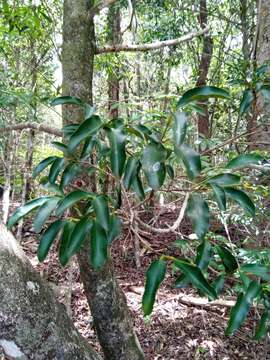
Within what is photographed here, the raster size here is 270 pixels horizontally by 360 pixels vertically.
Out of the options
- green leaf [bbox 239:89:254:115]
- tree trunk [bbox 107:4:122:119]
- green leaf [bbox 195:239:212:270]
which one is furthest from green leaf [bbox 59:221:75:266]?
tree trunk [bbox 107:4:122:119]

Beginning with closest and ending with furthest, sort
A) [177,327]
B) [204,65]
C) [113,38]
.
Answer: [177,327]
[113,38]
[204,65]

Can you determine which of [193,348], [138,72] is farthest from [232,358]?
[138,72]

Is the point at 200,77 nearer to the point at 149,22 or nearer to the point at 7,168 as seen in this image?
the point at 149,22

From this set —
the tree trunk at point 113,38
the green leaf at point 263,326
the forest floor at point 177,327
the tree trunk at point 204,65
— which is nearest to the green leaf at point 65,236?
the green leaf at point 263,326

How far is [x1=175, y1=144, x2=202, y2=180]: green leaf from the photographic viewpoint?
0.82 metres

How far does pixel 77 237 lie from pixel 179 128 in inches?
14.2

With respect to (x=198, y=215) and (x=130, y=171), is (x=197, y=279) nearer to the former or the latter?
(x=198, y=215)

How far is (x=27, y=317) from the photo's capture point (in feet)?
3.20

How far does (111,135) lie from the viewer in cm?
86

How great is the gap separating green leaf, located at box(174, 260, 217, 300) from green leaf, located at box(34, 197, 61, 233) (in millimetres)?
365

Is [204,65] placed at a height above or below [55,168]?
above

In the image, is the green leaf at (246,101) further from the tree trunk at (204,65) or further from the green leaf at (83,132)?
the tree trunk at (204,65)

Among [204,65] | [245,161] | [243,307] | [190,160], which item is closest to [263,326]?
[243,307]

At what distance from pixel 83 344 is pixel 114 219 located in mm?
480
